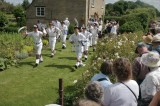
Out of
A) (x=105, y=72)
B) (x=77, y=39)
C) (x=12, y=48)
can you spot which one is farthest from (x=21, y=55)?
(x=105, y=72)

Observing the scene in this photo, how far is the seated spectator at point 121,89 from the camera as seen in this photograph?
572cm

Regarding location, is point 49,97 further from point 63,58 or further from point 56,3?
point 56,3

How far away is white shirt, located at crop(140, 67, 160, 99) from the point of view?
612 cm

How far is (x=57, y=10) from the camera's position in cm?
4284

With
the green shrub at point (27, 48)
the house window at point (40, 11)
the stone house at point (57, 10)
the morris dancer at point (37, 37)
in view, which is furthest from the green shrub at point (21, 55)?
the house window at point (40, 11)

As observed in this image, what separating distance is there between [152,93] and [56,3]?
123ft

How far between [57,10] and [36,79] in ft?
91.0

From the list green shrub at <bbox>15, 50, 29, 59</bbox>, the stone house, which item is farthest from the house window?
green shrub at <bbox>15, 50, 29, 59</bbox>

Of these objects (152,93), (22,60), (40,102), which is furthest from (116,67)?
(22,60)

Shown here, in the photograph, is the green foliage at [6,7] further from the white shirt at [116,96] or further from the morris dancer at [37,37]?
the white shirt at [116,96]

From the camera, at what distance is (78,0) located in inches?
1649

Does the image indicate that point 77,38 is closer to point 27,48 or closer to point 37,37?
point 37,37

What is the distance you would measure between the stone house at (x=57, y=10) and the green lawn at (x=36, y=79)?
833 inches

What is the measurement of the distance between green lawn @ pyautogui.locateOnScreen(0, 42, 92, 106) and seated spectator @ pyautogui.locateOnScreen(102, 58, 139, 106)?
21.5 ft
